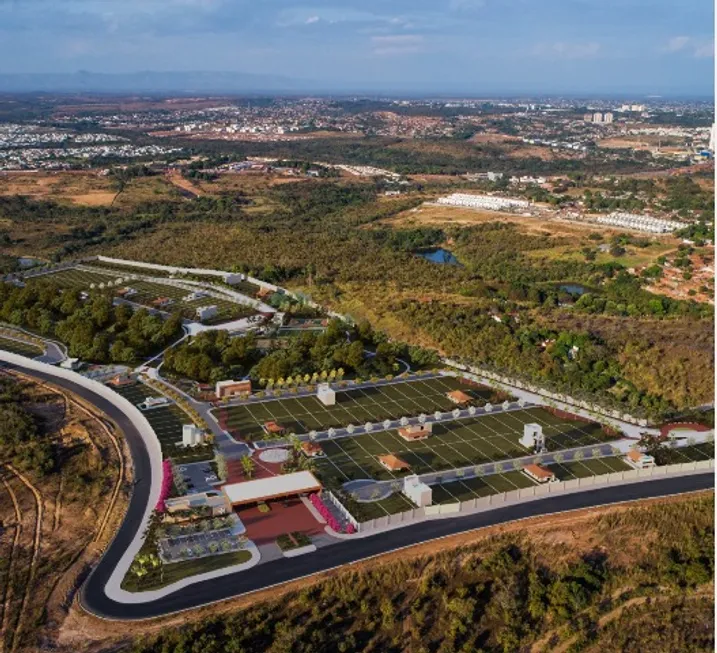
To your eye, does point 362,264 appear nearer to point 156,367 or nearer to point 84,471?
point 156,367

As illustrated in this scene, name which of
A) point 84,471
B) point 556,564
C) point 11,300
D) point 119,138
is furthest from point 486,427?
point 119,138

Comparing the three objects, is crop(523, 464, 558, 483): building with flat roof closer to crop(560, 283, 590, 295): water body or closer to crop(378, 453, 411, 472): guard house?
crop(378, 453, 411, 472): guard house

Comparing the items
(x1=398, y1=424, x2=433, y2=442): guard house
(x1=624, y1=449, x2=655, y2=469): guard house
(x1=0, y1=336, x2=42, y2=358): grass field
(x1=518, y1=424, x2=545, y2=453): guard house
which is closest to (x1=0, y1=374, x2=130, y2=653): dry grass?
(x1=0, y1=336, x2=42, y2=358): grass field

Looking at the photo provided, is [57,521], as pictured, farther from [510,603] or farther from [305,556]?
[510,603]

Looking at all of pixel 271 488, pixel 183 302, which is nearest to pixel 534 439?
pixel 271 488

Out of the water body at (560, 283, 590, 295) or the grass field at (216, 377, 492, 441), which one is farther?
the water body at (560, 283, 590, 295)
